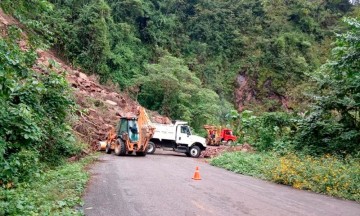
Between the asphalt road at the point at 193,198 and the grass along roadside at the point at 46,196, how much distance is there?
0.34 metres

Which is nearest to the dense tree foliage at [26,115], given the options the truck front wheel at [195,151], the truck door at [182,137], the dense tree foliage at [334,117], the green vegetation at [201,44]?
the truck door at [182,137]

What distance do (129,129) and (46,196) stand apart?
13.1m

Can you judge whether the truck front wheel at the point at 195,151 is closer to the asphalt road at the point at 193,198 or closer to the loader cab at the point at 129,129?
the loader cab at the point at 129,129

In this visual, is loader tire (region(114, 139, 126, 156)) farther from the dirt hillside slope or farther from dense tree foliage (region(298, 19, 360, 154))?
dense tree foliage (region(298, 19, 360, 154))

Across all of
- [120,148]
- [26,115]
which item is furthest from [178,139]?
[26,115]

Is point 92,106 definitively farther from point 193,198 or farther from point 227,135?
point 193,198

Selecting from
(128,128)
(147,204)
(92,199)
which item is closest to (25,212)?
(92,199)

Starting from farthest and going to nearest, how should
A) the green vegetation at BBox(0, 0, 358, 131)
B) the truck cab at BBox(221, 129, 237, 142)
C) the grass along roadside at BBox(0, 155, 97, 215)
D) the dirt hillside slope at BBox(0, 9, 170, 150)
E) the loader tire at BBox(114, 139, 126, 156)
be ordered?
the truck cab at BBox(221, 129, 237, 142) → the green vegetation at BBox(0, 0, 358, 131) → the dirt hillside slope at BBox(0, 9, 170, 150) → the loader tire at BBox(114, 139, 126, 156) → the grass along roadside at BBox(0, 155, 97, 215)

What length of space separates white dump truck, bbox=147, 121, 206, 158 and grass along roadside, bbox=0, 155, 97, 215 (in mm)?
14182

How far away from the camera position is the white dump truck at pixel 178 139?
24.6 meters

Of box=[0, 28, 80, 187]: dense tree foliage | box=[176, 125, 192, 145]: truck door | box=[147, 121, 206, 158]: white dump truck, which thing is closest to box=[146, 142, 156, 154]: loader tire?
box=[147, 121, 206, 158]: white dump truck

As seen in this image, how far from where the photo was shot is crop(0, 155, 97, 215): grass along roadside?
21.0ft

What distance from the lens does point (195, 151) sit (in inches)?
977

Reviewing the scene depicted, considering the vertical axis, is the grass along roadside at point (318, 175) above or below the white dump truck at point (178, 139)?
below
